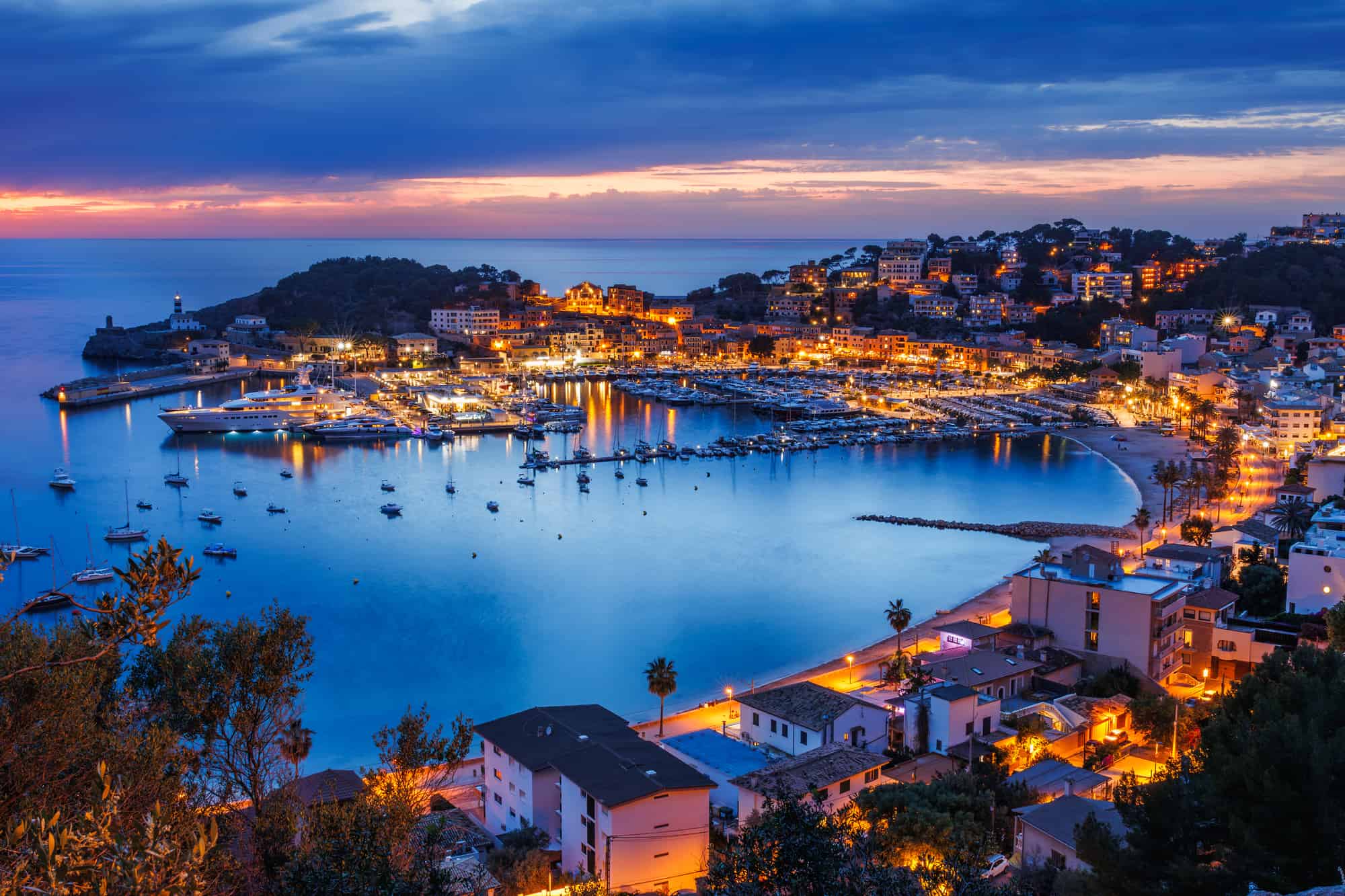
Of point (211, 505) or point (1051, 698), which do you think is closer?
point (1051, 698)

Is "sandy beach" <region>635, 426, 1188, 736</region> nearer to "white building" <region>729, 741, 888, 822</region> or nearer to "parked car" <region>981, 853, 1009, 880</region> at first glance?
"white building" <region>729, 741, 888, 822</region>

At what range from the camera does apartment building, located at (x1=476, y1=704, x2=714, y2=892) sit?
19.1ft

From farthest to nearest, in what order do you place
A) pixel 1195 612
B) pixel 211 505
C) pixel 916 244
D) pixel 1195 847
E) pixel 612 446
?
1. pixel 916 244
2. pixel 612 446
3. pixel 211 505
4. pixel 1195 612
5. pixel 1195 847

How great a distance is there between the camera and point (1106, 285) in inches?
1677

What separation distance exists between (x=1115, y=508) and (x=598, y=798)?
48.7ft

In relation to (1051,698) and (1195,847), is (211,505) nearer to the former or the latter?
(1051,698)

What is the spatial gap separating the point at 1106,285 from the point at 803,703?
39352 millimetres

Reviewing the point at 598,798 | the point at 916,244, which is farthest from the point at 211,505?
the point at 916,244

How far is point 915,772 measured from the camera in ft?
23.9

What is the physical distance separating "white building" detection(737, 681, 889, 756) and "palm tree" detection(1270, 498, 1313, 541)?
6793mm

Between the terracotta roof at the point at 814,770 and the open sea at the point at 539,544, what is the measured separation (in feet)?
10.9

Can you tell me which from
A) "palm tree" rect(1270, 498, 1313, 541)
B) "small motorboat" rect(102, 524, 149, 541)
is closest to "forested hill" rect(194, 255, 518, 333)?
"small motorboat" rect(102, 524, 149, 541)

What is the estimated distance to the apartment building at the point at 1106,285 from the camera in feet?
139

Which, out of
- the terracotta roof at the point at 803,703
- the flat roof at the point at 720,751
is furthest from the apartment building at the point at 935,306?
the flat roof at the point at 720,751
